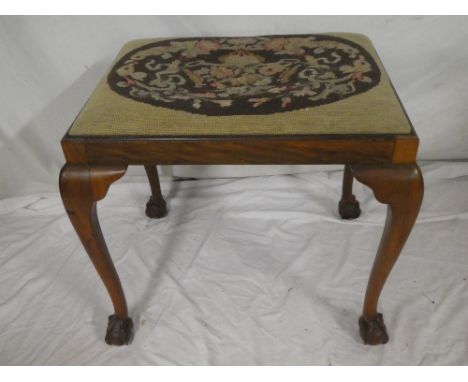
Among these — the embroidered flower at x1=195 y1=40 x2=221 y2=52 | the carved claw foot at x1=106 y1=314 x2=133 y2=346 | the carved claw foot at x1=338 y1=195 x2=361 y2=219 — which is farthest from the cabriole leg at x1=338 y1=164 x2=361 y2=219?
the carved claw foot at x1=106 y1=314 x2=133 y2=346

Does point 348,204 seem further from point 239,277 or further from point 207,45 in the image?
point 207,45

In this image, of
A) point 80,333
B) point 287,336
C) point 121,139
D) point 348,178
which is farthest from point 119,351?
point 348,178

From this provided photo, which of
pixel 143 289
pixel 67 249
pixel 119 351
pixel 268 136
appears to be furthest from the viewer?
pixel 67 249

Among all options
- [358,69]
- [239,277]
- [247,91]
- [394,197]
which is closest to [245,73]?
[247,91]

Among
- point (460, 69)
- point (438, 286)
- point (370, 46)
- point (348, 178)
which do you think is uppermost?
point (370, 46)

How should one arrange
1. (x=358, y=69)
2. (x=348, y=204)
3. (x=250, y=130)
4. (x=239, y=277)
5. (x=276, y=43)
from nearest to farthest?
1. (x=250, y=130)
2. (x=358, y=69)
3. (x=276, y=43)
4. (x=239, y=277)
5. (x=348, y=204)

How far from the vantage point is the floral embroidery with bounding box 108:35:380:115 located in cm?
70

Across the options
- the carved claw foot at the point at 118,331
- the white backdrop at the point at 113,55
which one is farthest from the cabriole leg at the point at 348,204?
the carved claw foot at the point at 118,331

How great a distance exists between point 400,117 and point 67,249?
85 centimetres

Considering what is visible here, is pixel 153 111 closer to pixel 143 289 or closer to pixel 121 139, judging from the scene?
pixel 121 139

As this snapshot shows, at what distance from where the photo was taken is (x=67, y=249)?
A: 3.74ft

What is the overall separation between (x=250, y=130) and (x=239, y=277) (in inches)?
18.5

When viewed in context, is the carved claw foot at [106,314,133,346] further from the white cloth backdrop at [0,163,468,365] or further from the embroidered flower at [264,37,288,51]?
the embroidered flower at [264,37,288,51]

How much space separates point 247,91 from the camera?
29.0 inches
